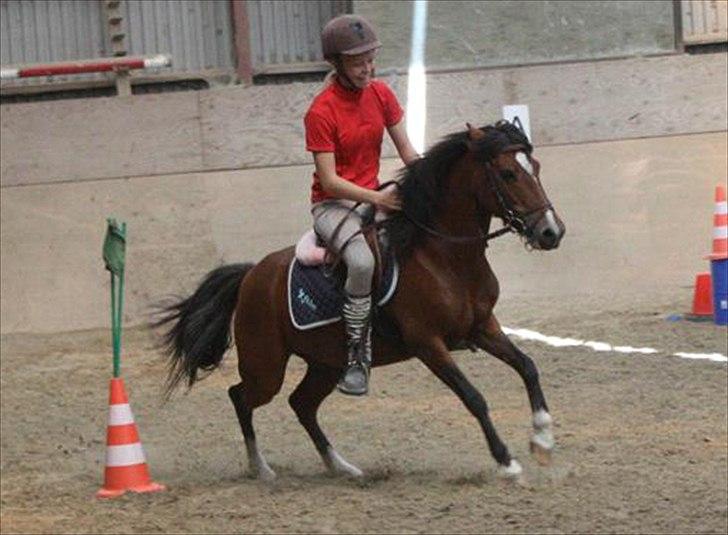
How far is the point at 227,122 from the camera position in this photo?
14.4 meters

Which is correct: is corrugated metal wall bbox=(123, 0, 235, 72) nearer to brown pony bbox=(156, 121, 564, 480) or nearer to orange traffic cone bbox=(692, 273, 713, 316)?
orange traffic cone bbox=(692, 273, 713, 316)

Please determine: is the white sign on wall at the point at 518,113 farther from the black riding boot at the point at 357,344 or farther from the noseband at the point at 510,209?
the noseband at the point at 510,209

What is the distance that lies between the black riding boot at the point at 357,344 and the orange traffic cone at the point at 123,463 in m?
1.23

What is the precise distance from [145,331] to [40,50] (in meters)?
3.00

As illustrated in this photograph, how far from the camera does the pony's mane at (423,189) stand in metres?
8.04

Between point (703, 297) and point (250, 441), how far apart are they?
16.3ft

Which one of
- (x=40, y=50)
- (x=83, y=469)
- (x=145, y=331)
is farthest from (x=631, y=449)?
(x=40, y=50)

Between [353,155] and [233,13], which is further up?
[233,13]

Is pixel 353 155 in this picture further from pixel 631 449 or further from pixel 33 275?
pixel 33 275

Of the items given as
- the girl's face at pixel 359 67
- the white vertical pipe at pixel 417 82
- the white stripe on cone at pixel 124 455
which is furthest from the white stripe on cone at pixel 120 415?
the white vertical pipe at pixel 417 82

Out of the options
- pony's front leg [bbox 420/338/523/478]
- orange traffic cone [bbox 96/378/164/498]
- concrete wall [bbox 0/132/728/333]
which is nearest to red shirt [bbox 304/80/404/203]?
pony's front leg [bbox 420/338/523/478]

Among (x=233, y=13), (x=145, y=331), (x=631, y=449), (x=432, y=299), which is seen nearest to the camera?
(x=432, y=299)

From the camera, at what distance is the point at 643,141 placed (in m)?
14.5

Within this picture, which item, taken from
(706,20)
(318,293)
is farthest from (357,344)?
(706,20)
